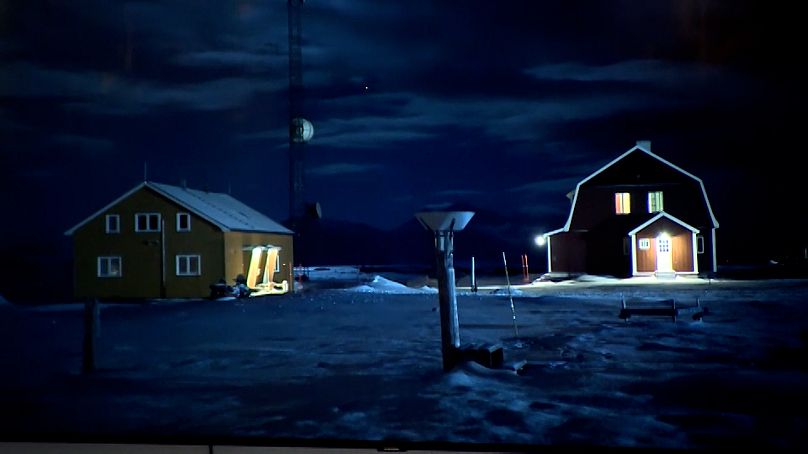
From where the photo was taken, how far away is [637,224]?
12.9ft

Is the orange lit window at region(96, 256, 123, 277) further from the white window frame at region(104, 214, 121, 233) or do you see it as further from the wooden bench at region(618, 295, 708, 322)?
the wooden bench at region(618, 295, 708, 322)

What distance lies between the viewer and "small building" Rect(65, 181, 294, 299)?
4.40 m

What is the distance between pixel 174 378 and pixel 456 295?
146cm

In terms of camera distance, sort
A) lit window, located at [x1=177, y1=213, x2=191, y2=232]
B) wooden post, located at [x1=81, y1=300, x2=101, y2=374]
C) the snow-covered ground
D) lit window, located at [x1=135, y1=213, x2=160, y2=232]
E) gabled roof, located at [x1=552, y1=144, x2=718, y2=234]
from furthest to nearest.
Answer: lit window, located at [x1=177, y1=213, x2=191, y2=232], lit window, located at [x1=135, y1=213, x2=160, y2=232], wooden post, located at [x1=81, y1=300, x2=101, y2=374], gabled roof, located at [x1=552, y1=144, x2=718, y2=234], the snow-covered ground

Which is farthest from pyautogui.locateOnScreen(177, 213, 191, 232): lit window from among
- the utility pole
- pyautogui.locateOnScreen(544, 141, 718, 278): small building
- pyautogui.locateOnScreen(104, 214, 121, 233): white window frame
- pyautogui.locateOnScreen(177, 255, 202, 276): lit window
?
pyautogui.locateOnScreen(544, 141, 718, 278): small building

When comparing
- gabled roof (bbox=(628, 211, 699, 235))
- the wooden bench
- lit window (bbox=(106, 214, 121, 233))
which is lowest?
the wooden bench

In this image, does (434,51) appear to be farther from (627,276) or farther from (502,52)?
(627,276)

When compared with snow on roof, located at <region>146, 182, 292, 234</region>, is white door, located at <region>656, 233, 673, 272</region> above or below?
below

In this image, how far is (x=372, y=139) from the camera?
12.7 ft

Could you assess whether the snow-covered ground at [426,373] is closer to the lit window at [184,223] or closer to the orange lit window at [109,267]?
the orange lit window at [109,267]

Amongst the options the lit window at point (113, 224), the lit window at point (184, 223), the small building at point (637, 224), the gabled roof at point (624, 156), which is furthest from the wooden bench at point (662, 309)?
the lit window at point (184, 223)

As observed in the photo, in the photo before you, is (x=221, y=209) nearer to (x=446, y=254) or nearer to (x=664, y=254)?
(x=446, y=254)

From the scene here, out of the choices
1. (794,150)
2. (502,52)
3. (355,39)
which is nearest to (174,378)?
(355,39)

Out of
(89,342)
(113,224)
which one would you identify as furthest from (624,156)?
(113,224)
